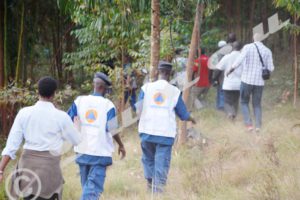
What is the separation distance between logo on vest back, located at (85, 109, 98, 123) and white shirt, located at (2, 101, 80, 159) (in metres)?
0.69

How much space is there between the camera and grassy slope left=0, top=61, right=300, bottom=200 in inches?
215

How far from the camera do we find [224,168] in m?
6.74

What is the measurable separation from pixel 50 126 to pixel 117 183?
2.31 metres

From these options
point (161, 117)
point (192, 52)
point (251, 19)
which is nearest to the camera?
point (161, 117)

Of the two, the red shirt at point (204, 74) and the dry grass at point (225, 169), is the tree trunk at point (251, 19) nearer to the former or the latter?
the red shirt at point (204, 74)

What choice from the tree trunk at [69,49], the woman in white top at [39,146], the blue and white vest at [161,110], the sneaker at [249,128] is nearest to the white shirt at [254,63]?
the sneaker at [249,128]

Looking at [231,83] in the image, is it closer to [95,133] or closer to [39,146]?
[95,133]

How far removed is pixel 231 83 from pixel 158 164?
3.90 metres

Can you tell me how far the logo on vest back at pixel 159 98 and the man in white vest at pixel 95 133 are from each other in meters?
0.76

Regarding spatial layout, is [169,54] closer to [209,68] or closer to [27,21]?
[209,68]

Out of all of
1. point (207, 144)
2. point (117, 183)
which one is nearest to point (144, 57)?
point (207, 144)

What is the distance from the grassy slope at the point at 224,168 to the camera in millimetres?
5465

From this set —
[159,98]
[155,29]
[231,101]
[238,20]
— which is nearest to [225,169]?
[159,98]

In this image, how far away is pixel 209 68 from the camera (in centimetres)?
1166
